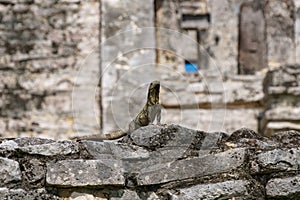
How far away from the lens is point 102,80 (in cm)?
824

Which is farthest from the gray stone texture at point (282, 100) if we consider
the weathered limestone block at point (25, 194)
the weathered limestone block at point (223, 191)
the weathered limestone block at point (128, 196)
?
the weathered limestone block at point (25, 194)

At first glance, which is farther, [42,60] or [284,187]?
[42,60]

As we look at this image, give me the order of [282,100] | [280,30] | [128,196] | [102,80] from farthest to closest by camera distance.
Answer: [280,30] < [102,80] < [282,100] < [128,196]

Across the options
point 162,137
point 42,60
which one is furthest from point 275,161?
point 42,60

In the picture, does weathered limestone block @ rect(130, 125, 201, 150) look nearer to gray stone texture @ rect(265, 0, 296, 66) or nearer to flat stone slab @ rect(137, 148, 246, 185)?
flat stone slab @ rect(137, 148, 246, 185)

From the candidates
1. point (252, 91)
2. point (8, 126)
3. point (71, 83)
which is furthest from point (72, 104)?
point (252, 91)

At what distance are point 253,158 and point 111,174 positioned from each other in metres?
0.59

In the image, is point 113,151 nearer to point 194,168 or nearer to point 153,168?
point 153,168

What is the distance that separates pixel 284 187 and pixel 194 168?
1.23ft

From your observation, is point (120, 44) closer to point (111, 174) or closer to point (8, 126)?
Result: point (8, 126)

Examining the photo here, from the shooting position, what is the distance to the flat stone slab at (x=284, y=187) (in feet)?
9.76

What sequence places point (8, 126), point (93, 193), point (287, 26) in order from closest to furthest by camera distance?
point (93, 193) < point (8, 126) < point (287, 26)

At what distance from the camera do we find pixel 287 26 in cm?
1334

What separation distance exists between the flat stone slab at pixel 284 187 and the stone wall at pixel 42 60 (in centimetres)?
525
